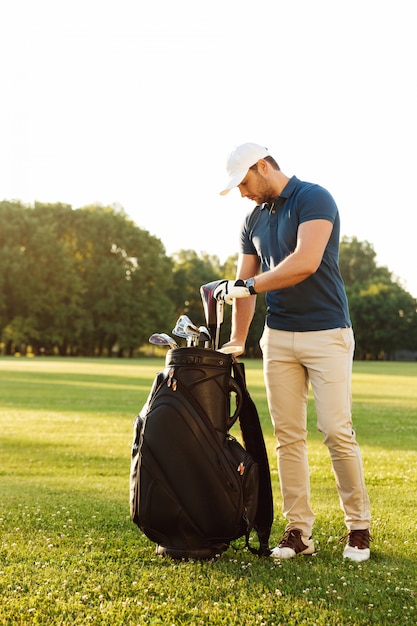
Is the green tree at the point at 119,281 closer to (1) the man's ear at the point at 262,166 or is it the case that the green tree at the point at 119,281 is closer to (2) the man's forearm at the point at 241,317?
(2) the man's forearm at the point at 241,317

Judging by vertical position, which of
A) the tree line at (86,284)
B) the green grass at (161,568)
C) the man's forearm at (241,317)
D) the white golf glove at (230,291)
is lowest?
the green grass at (161,568)

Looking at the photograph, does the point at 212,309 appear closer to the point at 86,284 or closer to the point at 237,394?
the point at 237,394

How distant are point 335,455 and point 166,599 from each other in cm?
146

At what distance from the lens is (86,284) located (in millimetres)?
74000

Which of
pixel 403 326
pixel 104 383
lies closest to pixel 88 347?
pixel 403 326

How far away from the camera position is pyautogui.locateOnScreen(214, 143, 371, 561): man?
4.69 m

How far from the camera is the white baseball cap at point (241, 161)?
4.74 metres

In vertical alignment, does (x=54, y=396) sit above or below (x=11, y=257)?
below

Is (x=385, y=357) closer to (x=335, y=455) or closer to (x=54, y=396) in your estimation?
(x=54, y=396)

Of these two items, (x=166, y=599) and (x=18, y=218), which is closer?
(x=166, y=599)

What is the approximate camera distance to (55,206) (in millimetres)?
77125

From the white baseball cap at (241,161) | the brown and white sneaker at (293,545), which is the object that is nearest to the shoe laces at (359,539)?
the brown and white sneaker at (293,545)

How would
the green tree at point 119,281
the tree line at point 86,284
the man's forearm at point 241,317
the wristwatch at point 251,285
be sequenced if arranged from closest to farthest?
the wristwatch at point 251,285
the man's forearm at point 241,317
the tree line at point 86,284
the green tree at point 119,281

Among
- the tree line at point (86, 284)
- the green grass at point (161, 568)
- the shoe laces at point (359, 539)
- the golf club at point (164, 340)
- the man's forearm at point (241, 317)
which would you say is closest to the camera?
the green grass at point (161, 568)
